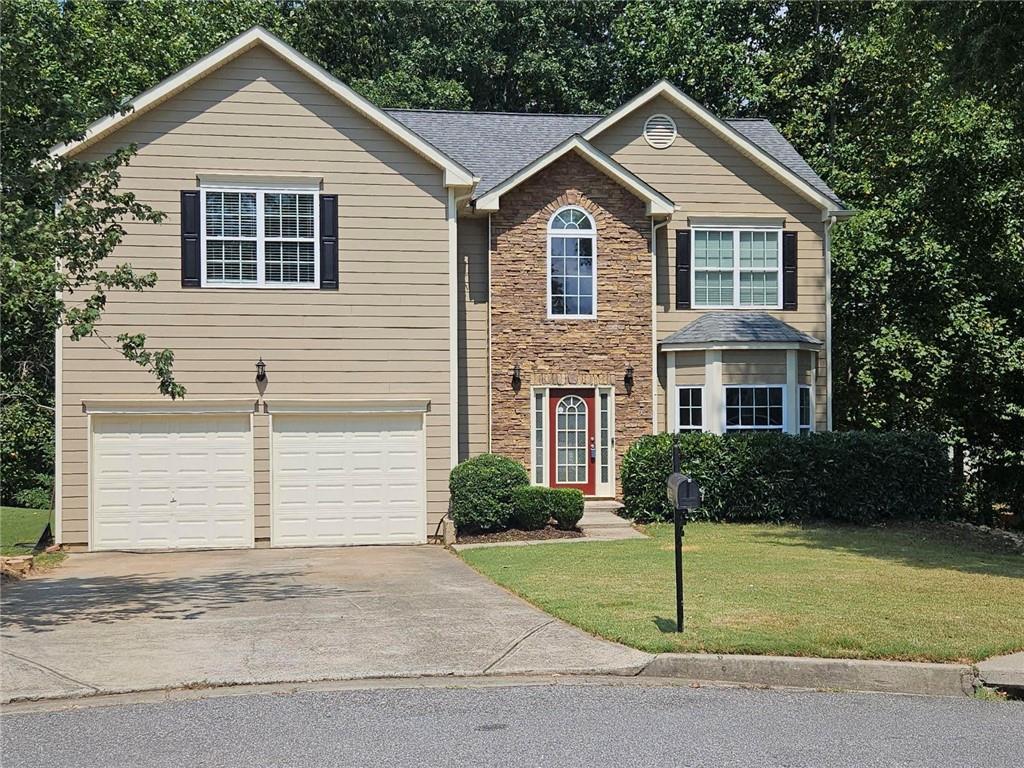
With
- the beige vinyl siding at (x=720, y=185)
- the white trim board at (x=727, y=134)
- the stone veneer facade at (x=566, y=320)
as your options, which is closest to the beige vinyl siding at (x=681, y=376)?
the stone veneer facade at (x=566, y=320)

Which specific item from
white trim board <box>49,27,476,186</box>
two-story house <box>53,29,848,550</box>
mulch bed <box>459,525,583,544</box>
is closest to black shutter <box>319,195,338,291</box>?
two-story house <box>53,29,848,550</box>

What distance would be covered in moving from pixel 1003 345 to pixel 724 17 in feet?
49.5

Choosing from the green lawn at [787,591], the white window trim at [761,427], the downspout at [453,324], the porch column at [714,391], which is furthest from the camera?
the white window trim at [761,427]

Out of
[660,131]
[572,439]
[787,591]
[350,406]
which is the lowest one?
[787,591]

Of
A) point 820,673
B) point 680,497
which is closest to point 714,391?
point 680,497

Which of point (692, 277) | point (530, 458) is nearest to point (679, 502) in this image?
point (530, 458)

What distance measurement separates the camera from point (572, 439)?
21000 millimetres

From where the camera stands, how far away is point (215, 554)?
1723cm

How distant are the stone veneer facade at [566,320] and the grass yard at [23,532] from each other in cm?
789

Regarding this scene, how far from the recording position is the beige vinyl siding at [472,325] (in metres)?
20.6

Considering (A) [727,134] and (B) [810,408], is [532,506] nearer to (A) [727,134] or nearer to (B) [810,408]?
(B) [810,408]

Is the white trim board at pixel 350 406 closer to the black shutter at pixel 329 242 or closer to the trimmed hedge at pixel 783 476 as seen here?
the black shutter at pixel 329 242

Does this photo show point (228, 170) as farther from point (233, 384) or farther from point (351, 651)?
point (351, 651)

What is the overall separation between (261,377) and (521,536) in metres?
4.89
